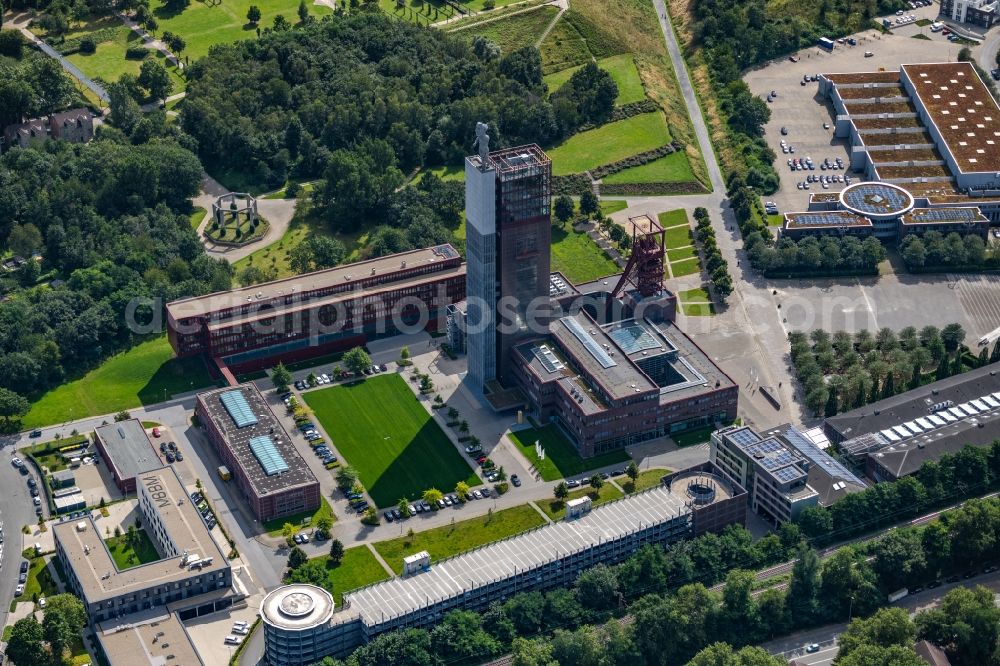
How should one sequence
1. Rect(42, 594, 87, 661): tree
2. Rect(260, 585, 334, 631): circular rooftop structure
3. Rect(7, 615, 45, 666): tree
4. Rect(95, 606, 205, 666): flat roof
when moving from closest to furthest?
Rect(7, 615, 45, 666): tree < Rect(95, 606, 205, 666): flat roof < Rect(42, 594, 87, 661): tree < Rect(260, 585, 334, 631): circular rooftop structure

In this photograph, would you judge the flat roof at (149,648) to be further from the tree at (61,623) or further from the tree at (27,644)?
the tree at (27,644)

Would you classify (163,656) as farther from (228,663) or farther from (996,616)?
(996,616)

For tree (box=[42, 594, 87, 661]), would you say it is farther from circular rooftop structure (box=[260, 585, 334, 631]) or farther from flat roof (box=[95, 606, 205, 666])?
circular rooftop structure (box=[260, 585, 334, 631])

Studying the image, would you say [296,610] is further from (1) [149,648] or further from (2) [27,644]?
(2) [27,644]

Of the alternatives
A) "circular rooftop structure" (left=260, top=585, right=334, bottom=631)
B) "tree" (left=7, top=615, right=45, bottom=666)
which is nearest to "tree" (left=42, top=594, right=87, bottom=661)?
"tree" (left=7, top=615, right=45, bottom=666)

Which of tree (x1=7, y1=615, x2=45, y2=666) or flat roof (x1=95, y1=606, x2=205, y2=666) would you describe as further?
flat roof (x1=95, y1=606, x2=205, y2=666)

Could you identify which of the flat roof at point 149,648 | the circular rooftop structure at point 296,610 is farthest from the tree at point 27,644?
the circular rooftop structure at point 296,610
